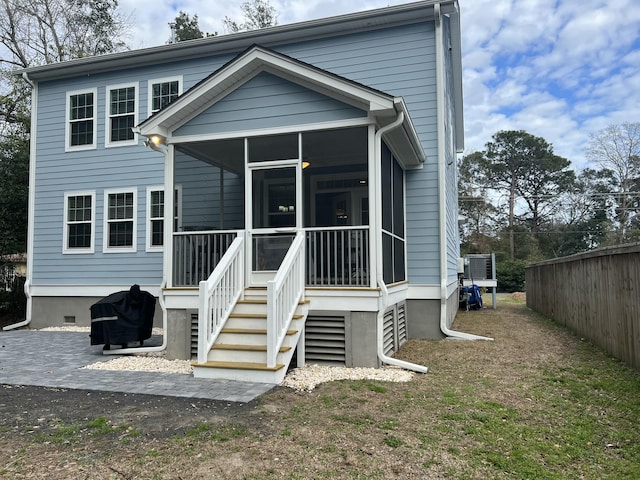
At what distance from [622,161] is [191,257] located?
33.9 meters

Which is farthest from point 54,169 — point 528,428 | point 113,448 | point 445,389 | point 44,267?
point 528,428

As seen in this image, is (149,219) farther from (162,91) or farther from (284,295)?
(284,295)

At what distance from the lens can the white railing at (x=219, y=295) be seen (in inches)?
205

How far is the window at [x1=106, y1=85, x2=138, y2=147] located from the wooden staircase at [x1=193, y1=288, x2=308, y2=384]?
660cm

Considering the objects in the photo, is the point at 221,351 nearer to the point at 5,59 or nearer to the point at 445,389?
the point at 445,389

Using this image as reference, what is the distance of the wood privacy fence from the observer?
527cm

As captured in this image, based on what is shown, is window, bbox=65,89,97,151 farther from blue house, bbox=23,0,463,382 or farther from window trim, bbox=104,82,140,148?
window trim, bbox=104,82,140,148

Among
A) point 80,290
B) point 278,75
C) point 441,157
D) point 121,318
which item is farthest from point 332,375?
point 80,290

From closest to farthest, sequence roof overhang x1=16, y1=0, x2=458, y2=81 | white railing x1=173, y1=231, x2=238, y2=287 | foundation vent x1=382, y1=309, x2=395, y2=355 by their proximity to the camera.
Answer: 1. foundation vent x1=382, y1=309, x2=395, y2=355
2. white railing x1=173, y1=231, x2=238, y2=287
3. roof overhang x1=16, y1=0, x2=458, y2=81

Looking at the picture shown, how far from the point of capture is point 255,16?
2164 centimetres

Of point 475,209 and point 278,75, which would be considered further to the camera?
point 475,209

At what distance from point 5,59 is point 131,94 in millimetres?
10728

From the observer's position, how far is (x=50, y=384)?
501 centimetres

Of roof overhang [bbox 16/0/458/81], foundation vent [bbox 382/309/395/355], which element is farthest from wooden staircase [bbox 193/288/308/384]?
roof overhang [bbox 16/0/458/81]
